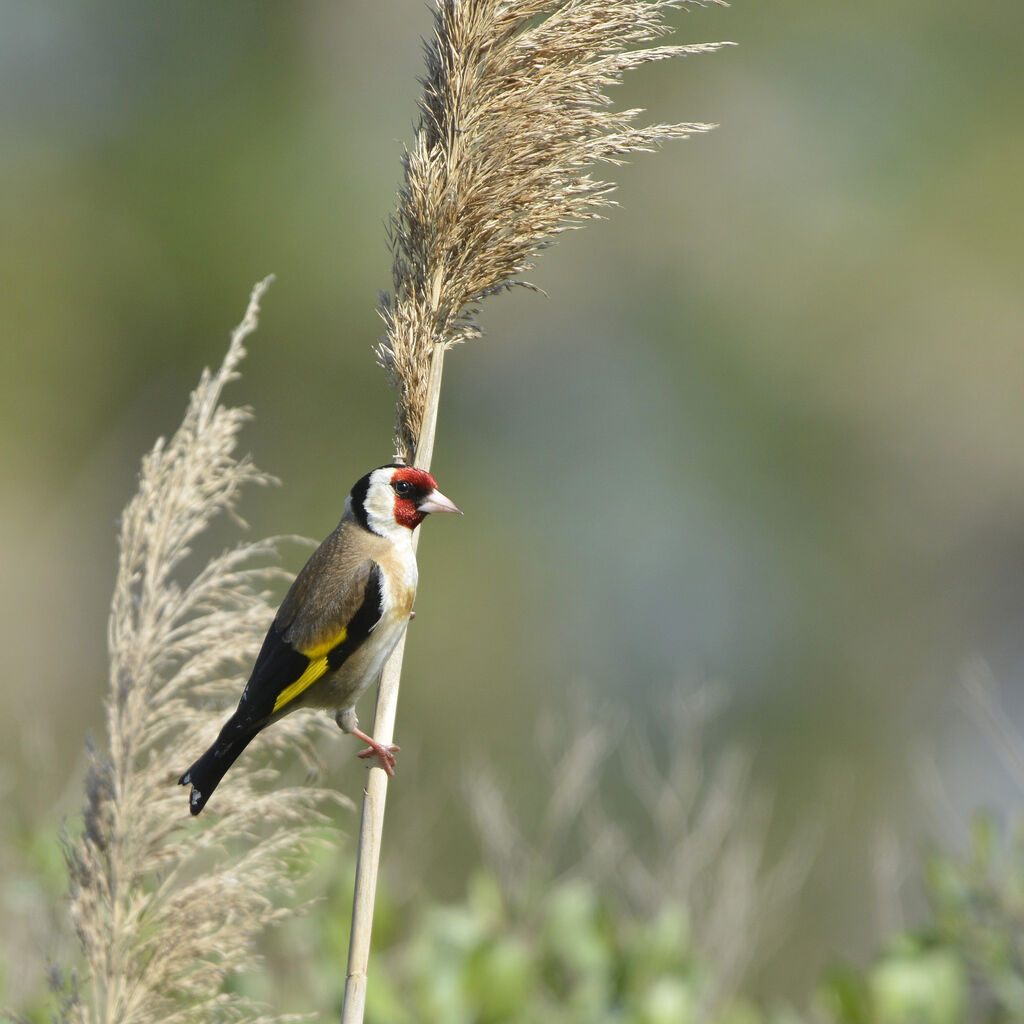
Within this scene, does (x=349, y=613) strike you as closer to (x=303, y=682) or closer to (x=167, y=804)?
(x=303, y=682)

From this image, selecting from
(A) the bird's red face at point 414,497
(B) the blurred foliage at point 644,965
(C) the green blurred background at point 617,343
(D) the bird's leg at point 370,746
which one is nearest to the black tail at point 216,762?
(D) the bird's leg at point 370,746

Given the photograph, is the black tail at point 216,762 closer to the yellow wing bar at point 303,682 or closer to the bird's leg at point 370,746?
the yellow wing bar at point 303,682

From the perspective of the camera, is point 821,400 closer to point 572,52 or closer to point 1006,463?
point 1006,463

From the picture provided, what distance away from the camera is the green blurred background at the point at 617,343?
11.9 metres

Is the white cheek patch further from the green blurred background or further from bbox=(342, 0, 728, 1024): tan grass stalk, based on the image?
the green blurred background

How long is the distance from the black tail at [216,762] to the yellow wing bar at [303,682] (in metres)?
0.13

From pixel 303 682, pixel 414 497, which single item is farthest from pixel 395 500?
pixel 303 682

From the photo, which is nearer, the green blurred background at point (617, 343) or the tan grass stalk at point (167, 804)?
the tan grass stalk at point (167, 804)

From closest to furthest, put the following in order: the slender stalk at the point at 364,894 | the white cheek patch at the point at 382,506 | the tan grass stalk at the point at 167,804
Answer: the slender stalk at the point at 364,894
the tan grass stalk at the point at 167,804
the white cheek patch at the point at 382,506

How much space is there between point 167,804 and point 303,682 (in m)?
0.38

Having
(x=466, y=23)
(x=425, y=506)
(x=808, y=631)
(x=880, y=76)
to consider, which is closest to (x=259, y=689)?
(x=425, y=506)

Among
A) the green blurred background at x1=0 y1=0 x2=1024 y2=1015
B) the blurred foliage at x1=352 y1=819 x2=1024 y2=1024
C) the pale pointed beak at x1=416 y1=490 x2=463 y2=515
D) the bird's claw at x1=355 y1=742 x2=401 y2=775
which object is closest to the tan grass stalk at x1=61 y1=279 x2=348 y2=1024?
the bird's claw at x1=355 y1=742 x2=401 y2=775

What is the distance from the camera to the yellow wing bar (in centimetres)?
278

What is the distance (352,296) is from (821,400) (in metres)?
4.68
